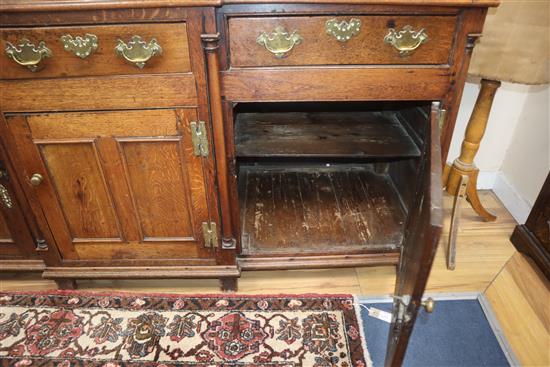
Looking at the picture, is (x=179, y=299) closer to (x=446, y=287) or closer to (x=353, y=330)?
(x=353, y=330)

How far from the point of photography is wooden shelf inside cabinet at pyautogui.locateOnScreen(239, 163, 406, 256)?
1.44m

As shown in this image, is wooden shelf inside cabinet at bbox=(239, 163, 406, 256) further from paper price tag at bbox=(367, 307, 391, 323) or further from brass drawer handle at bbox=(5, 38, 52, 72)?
brass drawer handle at bbox=(5, 38, 52, 72)

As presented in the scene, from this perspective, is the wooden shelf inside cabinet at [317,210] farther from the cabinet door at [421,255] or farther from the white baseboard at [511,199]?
the white baseboard at [511,199]

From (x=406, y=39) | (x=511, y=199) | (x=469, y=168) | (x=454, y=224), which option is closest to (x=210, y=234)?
(x=406, y=39)

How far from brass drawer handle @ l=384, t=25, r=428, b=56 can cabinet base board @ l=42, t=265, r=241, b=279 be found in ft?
2.81

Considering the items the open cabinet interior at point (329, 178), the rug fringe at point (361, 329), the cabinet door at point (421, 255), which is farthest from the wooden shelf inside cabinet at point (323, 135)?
the rug fringe at point (361, 329)

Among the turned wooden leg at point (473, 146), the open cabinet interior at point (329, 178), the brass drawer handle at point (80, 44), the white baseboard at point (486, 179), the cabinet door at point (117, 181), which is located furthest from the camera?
the white baseboard at point (486, 179)

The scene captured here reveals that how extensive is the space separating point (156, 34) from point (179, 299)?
2.90 ft

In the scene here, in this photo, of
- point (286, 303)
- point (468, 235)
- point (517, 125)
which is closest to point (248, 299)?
point (286, 303)

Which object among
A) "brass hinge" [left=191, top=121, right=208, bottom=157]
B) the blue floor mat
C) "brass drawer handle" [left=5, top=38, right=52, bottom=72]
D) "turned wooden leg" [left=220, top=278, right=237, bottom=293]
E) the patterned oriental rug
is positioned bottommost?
the blue floor mat

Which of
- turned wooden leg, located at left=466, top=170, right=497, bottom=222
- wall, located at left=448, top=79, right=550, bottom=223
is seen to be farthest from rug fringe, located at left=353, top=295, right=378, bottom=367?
wall, located at left=448, top=79, right=550, bottom=223

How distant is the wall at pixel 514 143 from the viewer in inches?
67.4

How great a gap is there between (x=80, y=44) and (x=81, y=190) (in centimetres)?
46

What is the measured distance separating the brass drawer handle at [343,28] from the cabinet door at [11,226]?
98 cm
